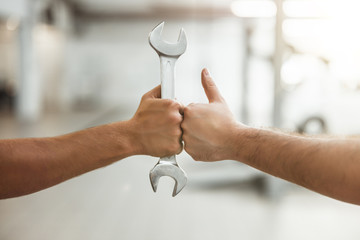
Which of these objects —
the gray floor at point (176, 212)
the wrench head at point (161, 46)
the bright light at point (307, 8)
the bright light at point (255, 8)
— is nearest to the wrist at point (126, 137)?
the wrench head at point (161, 46)

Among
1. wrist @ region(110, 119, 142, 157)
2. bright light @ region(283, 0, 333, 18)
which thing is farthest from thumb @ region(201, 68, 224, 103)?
bright light @ region(283, 0, 333, 18)

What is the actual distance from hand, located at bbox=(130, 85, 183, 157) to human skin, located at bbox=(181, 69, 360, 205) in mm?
46

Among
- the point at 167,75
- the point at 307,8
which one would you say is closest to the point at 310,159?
the point at 167,75

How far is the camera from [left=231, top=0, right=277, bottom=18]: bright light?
3574mm

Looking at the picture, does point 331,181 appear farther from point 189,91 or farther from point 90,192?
point 189,91

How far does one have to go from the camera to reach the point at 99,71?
40.0 ft

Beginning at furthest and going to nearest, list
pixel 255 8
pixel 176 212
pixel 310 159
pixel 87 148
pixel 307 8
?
pixel 255 8
pixel 307 8
pixel 176 212
pixel 87 148
pixel 310 159

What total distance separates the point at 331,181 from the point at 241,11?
355cm

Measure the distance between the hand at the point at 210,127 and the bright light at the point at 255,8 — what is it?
2529 millimetres

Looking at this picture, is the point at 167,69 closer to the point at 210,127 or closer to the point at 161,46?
the point at 161,46

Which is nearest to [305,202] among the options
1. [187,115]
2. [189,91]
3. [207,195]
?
[207,195]

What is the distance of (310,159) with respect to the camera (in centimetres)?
98

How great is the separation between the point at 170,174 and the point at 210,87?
1.15ft

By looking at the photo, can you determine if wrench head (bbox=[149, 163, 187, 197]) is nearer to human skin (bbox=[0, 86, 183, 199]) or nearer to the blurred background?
human skin (bbox=[0, 86, 183, 199])
